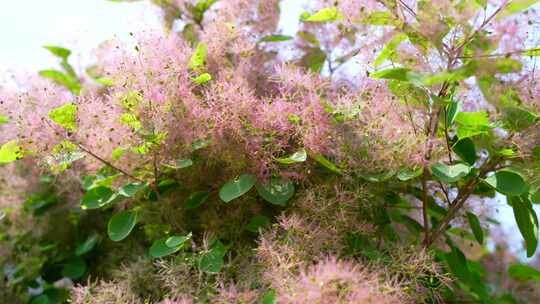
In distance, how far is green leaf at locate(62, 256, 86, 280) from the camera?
5.16 ft

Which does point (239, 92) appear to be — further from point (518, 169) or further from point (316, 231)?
point (518, 169)

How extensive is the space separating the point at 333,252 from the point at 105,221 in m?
0.77

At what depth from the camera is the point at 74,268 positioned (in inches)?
62.6

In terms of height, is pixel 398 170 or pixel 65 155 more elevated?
pixel 65 155

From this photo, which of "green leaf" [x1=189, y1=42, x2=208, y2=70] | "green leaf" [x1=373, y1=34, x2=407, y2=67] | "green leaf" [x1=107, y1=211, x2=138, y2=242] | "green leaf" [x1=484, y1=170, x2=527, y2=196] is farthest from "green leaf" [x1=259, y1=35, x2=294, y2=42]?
"green leaf" [x1=484, y1=170, x2=527, y2=196]

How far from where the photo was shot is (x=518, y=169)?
114 centimetres

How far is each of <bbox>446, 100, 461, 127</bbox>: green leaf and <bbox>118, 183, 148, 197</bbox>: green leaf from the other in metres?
0.57

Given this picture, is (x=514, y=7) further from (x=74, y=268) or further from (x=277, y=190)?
(x=74, y=268)

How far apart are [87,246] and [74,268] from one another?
63 mm

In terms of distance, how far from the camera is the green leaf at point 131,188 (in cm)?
121

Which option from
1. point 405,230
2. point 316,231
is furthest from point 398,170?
point 405,230

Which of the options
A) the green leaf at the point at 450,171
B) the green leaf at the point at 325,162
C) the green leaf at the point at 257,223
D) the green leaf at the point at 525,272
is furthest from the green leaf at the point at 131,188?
the green leaf at the point at 525,272

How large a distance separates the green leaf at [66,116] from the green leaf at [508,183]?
753 mm

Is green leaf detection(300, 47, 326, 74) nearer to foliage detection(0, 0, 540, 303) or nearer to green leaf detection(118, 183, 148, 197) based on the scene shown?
foliage detection(0, 0, 540, 303)
